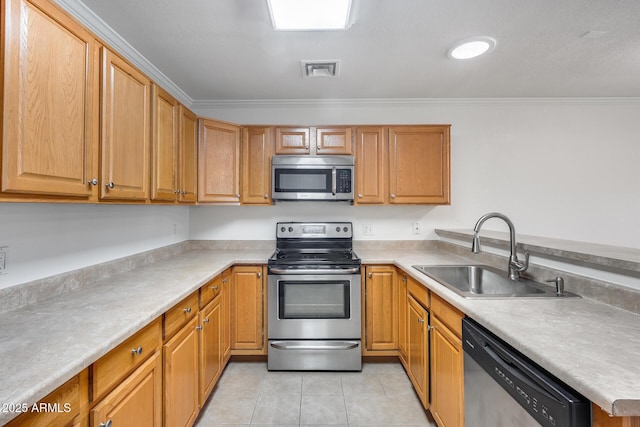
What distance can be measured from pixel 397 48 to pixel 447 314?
5.74 ft

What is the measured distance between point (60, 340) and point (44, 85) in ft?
2.89

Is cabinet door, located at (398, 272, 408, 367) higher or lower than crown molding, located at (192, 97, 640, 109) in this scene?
lower

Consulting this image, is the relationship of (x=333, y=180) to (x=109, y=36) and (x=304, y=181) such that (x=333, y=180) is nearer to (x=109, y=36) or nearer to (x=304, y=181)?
(x=304, y=181)

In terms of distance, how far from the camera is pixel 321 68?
88.9 inches

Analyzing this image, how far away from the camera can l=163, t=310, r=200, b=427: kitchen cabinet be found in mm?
1379

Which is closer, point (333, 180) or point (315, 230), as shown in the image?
point (333, 180)

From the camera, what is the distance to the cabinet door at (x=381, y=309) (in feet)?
8.09

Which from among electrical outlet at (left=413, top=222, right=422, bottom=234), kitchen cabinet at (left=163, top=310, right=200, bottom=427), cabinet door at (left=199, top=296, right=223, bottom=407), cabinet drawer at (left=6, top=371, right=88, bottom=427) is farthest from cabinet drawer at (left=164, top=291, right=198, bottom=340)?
electrical outlet at (left=413, top=222, right=422, bottom=234)

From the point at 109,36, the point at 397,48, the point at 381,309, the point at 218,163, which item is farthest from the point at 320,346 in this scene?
the point at 109,36

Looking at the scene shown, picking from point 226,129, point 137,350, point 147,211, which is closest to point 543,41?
point 226,129

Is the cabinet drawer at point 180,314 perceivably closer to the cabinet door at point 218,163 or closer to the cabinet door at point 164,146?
the cabinet door at point 164,146

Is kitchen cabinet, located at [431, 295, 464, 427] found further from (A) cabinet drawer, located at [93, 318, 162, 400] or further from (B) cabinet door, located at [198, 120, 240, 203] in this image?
(B) cabinet door, located at [198, 120, 240, 203]

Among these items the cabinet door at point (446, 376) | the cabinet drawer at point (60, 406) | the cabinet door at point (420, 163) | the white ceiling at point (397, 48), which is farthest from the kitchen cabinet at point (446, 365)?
the white ceiling at point (397, 48)

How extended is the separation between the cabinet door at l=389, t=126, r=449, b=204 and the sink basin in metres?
0.78
